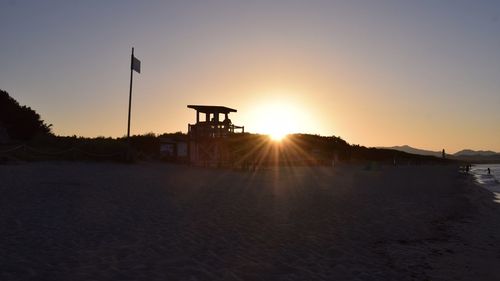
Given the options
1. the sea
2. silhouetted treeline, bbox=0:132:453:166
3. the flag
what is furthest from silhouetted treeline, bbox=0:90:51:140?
the sea

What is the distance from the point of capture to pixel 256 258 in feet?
26.2

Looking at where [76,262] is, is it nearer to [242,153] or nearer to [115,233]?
[115,233]

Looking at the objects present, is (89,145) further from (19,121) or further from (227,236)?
(227,236)

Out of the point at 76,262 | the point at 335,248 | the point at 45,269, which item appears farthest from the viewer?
the point at 335,248

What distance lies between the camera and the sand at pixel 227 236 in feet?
23.5

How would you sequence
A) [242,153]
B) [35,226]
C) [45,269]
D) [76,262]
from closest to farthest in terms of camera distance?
[45,269]
[76,262]
[35,226]
[242,153]

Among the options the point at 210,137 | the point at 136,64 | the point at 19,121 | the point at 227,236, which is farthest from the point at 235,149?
the point at 227,236

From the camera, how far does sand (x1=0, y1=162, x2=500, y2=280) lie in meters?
7.16

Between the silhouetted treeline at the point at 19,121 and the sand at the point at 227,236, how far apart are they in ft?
74.6

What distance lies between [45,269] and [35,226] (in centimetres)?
352

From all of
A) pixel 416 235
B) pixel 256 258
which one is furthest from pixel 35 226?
pixel 416 235

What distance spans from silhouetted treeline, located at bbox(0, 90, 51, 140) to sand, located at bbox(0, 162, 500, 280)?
22.7m

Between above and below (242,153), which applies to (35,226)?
below

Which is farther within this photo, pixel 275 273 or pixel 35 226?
pixel 35 226
